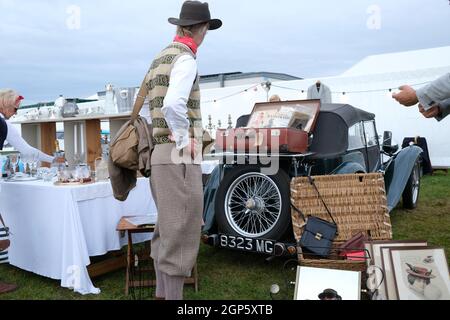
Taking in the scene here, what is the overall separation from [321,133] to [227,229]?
1.36m

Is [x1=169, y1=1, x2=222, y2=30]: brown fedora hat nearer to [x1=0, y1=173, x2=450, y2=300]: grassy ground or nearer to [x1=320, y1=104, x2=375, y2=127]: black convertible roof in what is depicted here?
[x1=0, y1=173, x2=450, y2=300]: grassy ground

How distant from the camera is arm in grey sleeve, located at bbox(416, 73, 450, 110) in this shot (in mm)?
2285

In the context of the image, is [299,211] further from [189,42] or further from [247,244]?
[189,42]

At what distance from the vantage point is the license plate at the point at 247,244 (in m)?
3.66

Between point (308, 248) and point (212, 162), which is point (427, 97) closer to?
point (308, 248)

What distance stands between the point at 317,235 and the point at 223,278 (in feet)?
3.06

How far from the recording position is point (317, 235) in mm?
3529

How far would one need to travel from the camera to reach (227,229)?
3.92 m

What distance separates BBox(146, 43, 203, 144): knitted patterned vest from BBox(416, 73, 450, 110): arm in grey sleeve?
1.25 metres

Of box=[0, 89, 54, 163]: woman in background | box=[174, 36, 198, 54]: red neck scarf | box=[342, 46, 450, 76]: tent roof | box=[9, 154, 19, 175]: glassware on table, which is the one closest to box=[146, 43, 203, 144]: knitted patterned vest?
box=[174, 36, 198, 54]: red neck scarf

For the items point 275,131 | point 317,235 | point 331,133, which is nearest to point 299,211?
point 317,235

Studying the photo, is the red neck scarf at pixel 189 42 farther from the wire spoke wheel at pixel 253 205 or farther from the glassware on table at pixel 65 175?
the glassware on table at pixel 65 175

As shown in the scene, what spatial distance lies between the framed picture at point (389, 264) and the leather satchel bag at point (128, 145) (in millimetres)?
1720

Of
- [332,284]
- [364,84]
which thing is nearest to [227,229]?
[332,284]
